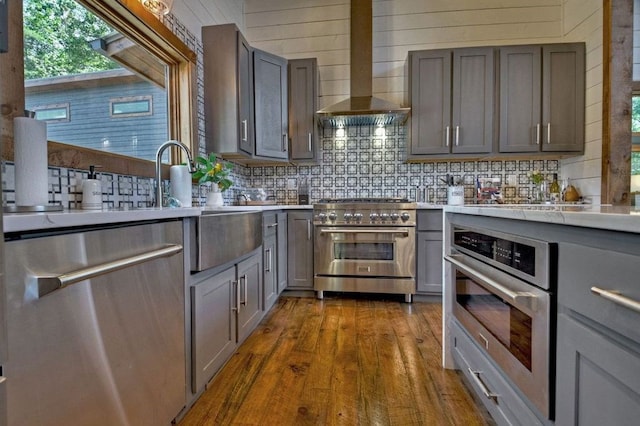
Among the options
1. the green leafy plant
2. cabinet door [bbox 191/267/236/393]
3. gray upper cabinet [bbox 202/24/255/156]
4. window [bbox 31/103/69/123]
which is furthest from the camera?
gray upper cabinet [bbox 202/24/255/156]

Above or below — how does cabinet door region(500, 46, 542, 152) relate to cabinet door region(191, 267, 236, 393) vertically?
above

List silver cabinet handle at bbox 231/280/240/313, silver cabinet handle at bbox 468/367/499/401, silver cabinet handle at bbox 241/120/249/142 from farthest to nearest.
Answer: silver cabinet handle at bbox 241/120/249/142
silver cabinet handle at bbox 231/280/240/313
silver cabinet handle at bbox 468/367/499/401

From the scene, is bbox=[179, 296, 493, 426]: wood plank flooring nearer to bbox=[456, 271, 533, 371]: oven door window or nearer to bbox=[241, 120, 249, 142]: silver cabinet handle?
bbox=[456, 271, 533, 371]: oven door window

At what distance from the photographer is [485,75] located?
2.90 meters

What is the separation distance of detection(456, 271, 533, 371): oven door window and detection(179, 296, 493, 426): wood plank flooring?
0.42 metres

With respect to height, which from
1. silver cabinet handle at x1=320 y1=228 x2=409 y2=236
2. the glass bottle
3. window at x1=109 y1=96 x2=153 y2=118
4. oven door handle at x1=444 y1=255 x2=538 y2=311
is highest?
window at x1=109 y1=96 x2=153 y2=118

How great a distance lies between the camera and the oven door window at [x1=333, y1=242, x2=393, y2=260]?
276cm

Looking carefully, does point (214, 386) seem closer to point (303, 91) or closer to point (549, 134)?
point (303, 91)

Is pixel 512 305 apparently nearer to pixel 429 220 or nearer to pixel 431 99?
pixel 429 220

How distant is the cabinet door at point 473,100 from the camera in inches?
114

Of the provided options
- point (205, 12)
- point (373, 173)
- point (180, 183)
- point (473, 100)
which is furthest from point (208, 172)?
point (473, 100)

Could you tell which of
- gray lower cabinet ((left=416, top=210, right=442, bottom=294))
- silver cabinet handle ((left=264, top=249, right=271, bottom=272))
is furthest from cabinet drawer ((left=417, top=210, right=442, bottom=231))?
silver cabinet handle ((left=264, top=249, right=271, bottom=272))

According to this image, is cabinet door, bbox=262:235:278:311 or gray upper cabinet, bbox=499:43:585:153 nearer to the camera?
cabinet door, bbox=262:235:278:311

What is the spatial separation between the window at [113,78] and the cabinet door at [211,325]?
0.83 meters
